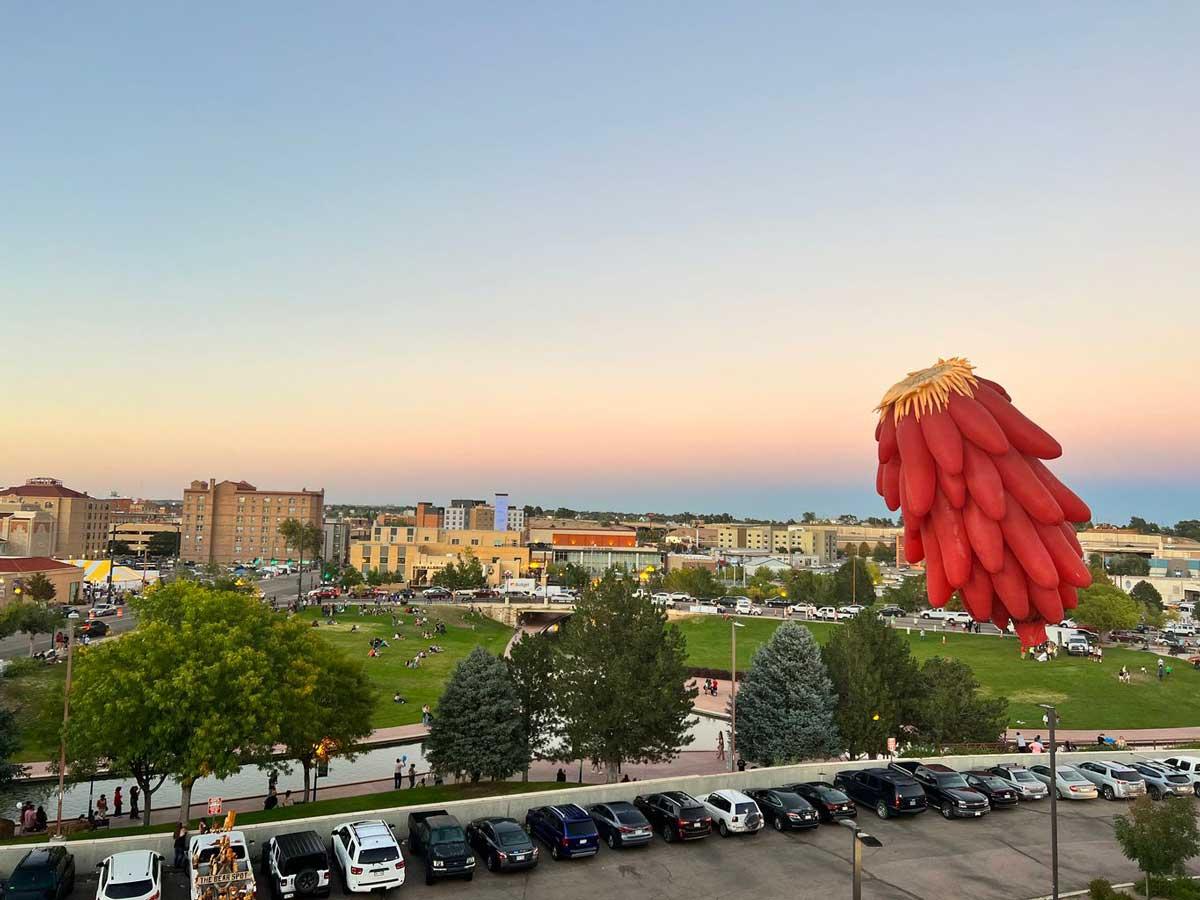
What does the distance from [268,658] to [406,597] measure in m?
85.1

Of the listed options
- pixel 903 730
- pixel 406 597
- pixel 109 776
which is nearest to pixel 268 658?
pixel 109 776

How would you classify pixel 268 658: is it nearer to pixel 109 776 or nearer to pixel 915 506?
Result: pixel 109 776

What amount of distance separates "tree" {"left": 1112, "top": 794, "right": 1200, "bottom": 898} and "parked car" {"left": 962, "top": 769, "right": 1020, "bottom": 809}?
7.32 metres

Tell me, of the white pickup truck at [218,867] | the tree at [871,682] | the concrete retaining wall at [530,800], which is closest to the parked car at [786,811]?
the concrete retaining wall at [530,800]

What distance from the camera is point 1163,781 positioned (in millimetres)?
30016

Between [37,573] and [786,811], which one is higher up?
[37,573]

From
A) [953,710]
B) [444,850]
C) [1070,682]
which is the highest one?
[444,850]

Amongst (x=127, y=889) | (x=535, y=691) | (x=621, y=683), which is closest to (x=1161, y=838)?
(x=621, y=683)

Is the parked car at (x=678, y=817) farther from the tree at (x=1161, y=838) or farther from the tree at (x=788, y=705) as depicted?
the tree at (x=788, y=705)

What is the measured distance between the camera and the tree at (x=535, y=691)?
119 ft

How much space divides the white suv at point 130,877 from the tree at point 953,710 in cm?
3393

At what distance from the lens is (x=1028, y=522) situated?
564 centimetres

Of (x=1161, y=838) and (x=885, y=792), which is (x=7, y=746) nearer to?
(x=885, y=792)

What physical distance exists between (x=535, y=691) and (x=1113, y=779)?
22602 mm
